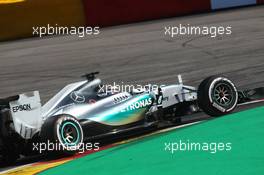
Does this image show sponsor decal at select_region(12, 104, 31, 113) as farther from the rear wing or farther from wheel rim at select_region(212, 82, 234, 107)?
wheel rim at select_region(212, 82, 234, 107)

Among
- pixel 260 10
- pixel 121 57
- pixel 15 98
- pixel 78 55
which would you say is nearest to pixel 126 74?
pixel 121 57

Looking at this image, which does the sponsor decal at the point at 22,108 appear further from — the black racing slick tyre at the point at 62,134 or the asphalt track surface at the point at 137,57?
the asphalt track surface at the point at 137,57

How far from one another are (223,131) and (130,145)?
1.05m

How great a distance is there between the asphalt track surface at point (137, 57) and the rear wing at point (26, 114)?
3749 millimetres

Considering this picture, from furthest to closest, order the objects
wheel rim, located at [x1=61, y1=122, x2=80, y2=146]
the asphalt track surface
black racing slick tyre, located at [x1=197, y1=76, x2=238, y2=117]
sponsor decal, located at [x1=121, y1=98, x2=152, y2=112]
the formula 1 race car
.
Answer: the asphalt track surface < black racing slick tyre, located at [x1=197, y1=76, x2=238, y2=117] < sponsor decal, located at [x1=121, y1=98, x2=152, y2=112] < the formula 1 race car < wheel rim, located at [x1=61, y1=122, x2=80, y2=146]

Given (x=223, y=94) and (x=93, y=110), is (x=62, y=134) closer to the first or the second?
(x=93, y=110)

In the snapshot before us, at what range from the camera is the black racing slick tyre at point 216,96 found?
859cm

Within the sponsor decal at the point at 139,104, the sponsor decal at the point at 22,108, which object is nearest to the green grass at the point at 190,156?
the sponsor decal at the point at 139,104

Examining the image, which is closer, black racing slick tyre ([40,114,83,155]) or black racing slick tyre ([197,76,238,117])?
black racing slick tyre ([40,114,83,155])

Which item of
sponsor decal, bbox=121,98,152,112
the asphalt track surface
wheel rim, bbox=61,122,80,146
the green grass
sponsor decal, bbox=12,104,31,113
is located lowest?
the green grass

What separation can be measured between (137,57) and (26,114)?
6.98 m

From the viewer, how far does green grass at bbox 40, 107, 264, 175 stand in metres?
5.94

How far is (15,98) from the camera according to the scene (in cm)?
774

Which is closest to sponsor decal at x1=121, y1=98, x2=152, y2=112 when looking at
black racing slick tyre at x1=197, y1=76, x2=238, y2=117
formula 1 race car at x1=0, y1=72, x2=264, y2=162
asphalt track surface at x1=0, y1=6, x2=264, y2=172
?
formula 1 race car at x1=0, y1=72, x2=264, y2=162
